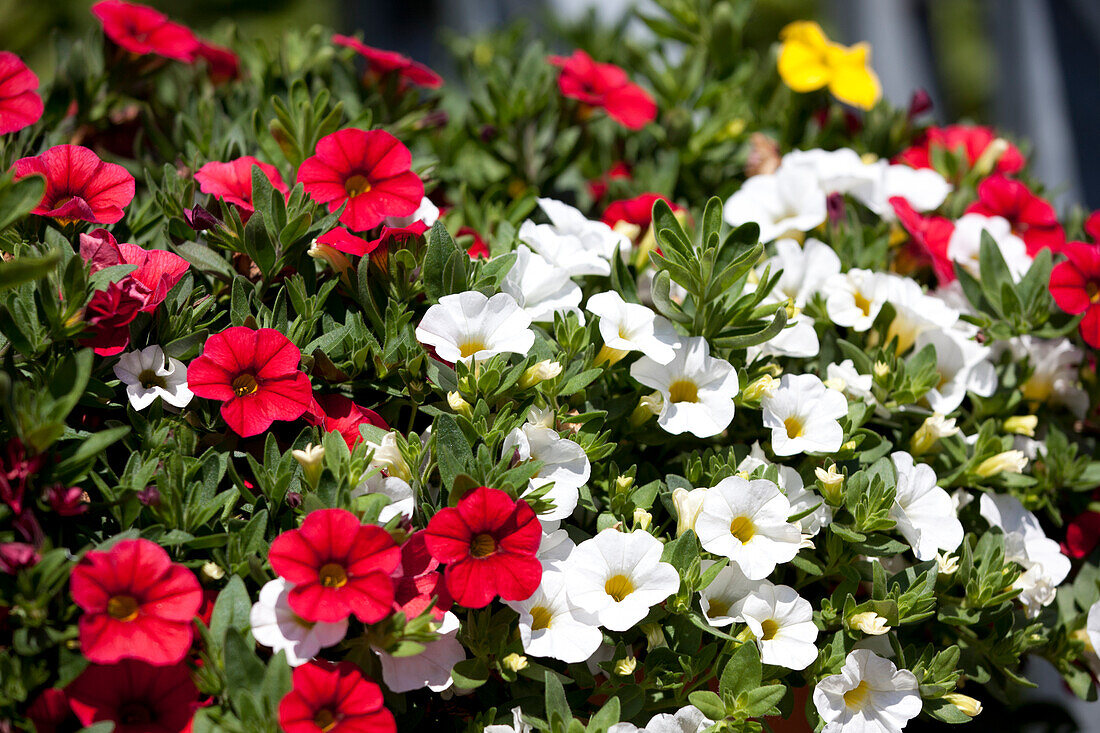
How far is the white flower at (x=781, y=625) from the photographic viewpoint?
80 centimetres

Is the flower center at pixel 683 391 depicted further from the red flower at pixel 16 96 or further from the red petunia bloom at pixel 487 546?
the red flower at pixel 16 96

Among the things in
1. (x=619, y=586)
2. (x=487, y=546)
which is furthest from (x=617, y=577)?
(x=487, y=546)

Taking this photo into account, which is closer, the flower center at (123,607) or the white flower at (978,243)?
the flower center at (123,607)

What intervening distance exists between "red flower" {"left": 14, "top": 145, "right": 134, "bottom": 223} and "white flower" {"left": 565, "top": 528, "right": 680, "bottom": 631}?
1.91 feet

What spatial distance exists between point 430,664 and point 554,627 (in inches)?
4.4

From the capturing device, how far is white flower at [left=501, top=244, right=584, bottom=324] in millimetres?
908

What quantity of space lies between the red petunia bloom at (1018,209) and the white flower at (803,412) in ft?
1.87

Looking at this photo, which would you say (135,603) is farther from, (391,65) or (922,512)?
(391,65)

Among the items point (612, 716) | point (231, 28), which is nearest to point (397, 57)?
point (231, 28)

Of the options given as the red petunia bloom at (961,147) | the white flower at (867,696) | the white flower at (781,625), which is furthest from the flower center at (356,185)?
→ the red petunia bloom at (961,147)

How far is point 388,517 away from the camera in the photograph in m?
0.77

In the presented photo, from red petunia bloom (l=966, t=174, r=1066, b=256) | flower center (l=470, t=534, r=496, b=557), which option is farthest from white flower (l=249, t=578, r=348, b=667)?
red petunia bloom (l=966, t=174, r=1066, b=256)

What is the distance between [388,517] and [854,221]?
2.54ft

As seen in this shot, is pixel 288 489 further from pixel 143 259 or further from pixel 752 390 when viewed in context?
pixel 752 390
